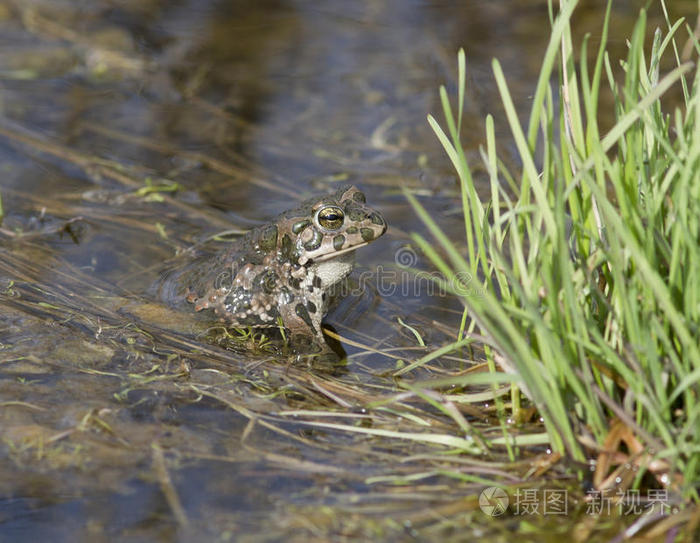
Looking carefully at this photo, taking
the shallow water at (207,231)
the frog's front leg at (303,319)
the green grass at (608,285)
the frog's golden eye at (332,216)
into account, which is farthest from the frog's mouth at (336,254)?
the green grass at (608,285)

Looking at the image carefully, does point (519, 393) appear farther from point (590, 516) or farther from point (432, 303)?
point (432, 303)

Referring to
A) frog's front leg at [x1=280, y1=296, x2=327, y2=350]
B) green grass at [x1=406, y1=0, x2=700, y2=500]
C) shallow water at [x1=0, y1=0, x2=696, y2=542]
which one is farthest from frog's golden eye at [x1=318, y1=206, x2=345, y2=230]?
green grass at [x1=406, y1=0, x2=700, y2=500]

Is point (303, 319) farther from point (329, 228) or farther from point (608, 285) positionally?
point (608, 285)

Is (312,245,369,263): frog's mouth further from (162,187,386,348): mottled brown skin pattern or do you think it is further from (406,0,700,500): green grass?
(406,0,700,500): green grass

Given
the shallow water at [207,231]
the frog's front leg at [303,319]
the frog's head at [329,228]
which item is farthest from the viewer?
the frog's front leg at [303,319]

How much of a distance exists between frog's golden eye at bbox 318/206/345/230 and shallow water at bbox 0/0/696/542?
0.76m

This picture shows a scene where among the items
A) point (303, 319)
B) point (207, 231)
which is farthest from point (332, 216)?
point (207, 231)

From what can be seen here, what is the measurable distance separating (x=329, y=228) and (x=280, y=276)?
1.86ft

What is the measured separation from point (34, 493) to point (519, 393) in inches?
89.9

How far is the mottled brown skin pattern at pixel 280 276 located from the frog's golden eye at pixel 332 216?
0.10 metres

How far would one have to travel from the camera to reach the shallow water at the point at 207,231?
11.5 ft

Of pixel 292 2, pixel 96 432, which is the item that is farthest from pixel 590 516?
pixel 292 2

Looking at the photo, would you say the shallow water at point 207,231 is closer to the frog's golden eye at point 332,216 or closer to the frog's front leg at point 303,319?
the frog's front leg at point 303,319

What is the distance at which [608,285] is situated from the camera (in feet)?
12.6
